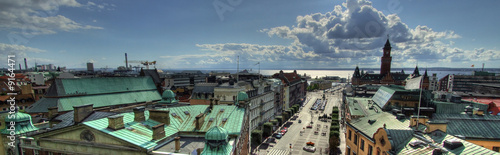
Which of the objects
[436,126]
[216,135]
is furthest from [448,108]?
[216,135]

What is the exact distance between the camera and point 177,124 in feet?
104

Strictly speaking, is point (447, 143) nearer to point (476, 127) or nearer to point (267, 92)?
point (476, 127)

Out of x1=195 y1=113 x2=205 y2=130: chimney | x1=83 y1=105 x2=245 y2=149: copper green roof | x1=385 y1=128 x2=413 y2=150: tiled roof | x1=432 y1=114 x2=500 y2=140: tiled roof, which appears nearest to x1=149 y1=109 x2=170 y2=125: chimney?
x1=83 y1=105 x2=245 y2=149: copper green roof

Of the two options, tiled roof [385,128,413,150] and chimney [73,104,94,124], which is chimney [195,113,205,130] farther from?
tiled roof [385,128,413,150]

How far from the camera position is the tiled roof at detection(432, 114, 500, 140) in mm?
32500

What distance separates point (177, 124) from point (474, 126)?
44464 mm

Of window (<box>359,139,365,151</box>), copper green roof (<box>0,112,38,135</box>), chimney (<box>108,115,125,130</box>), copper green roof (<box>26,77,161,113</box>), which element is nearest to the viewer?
chimney (<box>108,115,125,130</box>)

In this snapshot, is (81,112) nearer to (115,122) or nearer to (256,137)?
(115,122)

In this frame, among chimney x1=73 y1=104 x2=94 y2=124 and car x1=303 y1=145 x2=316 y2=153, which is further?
car x1=303 y1=145 x2=316 y2=153

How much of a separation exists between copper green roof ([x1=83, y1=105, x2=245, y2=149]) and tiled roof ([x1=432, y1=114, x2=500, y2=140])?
1274 inches

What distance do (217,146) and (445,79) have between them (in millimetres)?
205663

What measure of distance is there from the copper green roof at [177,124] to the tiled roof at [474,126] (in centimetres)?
3236

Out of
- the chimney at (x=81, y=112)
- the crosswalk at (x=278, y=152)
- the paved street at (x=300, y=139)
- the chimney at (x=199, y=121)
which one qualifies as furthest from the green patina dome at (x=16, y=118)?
the crosswalk at (x=278, y=152)

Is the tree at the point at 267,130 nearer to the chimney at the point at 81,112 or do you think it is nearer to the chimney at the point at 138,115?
the chimney at the point at 138,115
